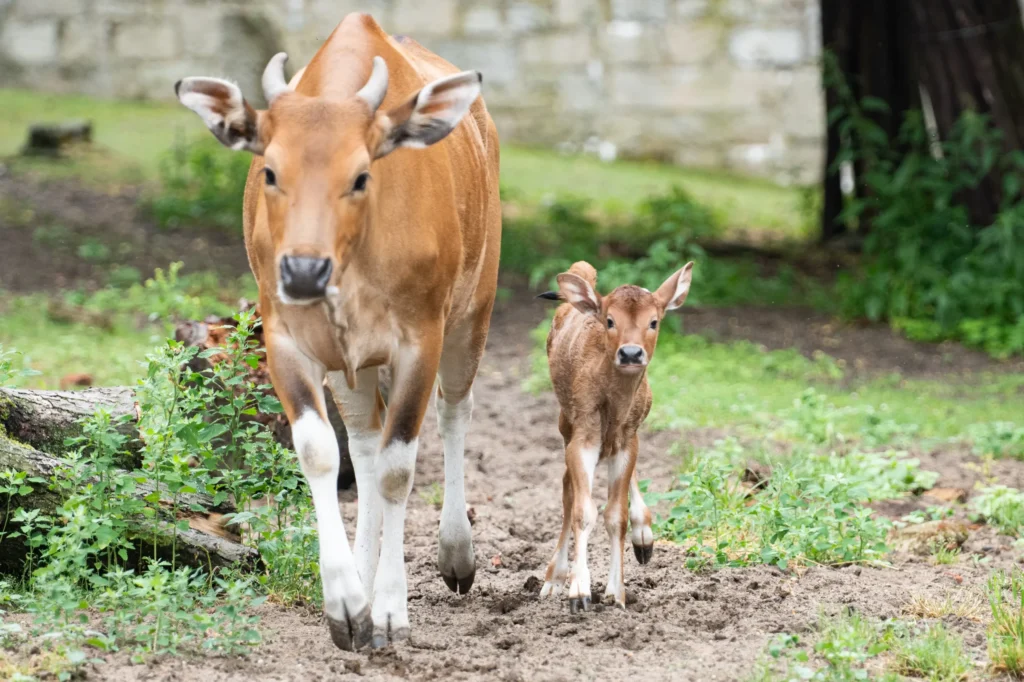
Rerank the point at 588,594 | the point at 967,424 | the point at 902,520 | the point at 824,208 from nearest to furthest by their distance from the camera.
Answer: the point at 588,594 → the point at 902,520 → the point at 967,424 → the point at 824,208

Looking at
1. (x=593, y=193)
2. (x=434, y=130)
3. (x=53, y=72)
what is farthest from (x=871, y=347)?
(x=53, y=72)

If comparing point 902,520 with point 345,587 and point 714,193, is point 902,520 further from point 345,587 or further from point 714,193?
point 714,193

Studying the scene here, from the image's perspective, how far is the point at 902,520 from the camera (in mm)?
6645

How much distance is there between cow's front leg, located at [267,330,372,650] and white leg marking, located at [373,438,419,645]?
225 mm

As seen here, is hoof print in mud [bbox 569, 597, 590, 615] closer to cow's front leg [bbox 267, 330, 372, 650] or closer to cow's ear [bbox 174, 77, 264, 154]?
cow's front leg [bbox 267, 330, 372, 650]

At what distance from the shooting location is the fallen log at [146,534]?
5.11 meters

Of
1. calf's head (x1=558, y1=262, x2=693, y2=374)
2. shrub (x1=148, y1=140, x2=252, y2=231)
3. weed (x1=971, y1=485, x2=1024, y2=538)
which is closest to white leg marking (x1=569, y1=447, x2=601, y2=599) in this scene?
calf's head (x1=558, y1=262, x2=693, y2=374)

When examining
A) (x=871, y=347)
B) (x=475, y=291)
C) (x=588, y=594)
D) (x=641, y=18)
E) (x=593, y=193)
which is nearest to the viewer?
(x=588, y=594)

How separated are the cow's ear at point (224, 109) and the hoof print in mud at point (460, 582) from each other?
192cm

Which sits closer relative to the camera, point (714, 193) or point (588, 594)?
point (588, 594)

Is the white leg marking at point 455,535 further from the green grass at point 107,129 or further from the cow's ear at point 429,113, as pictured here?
the green grass at point 107,129

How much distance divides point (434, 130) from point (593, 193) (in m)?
11.7

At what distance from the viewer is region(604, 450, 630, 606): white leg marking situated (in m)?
5.38

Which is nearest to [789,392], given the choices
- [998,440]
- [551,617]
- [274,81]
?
[998,440]
